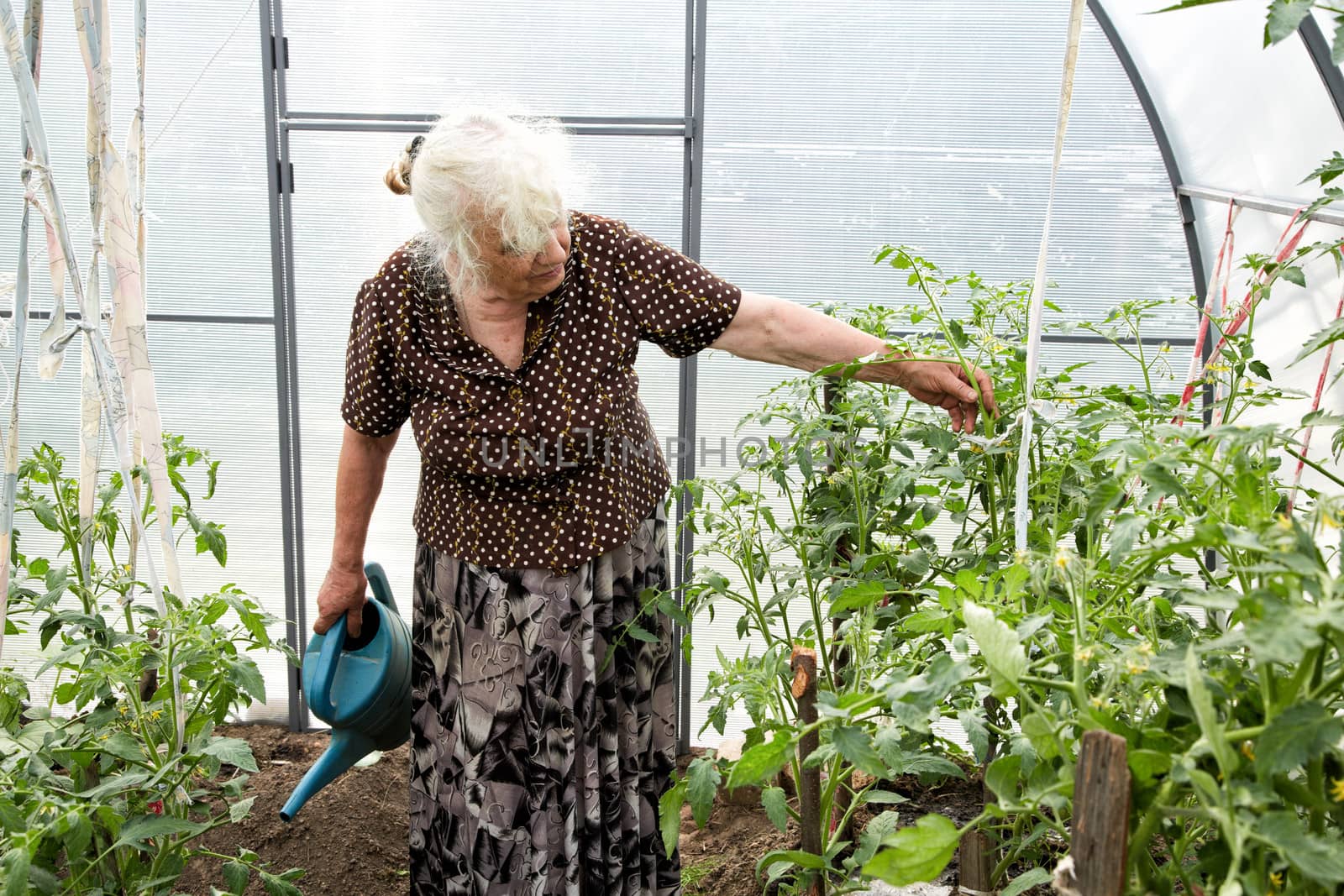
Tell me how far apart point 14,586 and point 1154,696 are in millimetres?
1639

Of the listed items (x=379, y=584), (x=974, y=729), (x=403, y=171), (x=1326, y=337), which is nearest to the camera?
(x=1326, y=337)

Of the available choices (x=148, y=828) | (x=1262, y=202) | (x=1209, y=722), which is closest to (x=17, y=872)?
(x=148, y=828)

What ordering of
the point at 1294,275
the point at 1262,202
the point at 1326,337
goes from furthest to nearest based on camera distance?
the point at 1262,202 < the point at 1294,275 < the point at 1326,337

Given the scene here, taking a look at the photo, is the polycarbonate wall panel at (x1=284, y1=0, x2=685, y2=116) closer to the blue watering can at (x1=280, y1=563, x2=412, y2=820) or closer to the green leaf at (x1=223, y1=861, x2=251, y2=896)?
the blue watering can at (x1=280, y1=563, x2=412, y2=820)

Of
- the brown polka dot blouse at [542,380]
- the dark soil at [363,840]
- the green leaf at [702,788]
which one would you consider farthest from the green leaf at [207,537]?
the green leaf at [702,788]

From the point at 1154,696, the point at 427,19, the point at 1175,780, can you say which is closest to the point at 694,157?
the point at 427,19

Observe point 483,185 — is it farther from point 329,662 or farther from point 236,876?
point 236,876

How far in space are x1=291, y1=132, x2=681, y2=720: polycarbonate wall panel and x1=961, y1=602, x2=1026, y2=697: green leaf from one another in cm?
197

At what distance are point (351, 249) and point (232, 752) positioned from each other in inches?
65.2

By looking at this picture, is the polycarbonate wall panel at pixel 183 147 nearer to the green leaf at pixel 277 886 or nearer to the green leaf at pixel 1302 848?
the green leaf at pixel 277 886

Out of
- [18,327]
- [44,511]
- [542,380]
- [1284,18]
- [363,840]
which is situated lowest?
[363,840]

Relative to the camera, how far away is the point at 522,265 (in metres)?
1.54

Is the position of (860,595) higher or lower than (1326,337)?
lower

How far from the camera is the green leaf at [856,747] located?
3.13ft
